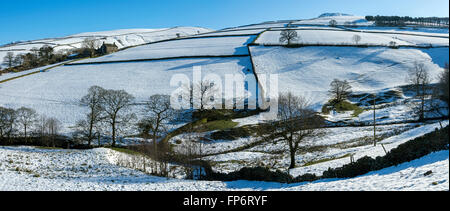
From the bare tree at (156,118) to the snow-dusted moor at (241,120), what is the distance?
245 mm

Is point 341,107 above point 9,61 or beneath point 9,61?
beneath

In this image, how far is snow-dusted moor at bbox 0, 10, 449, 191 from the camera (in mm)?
13898

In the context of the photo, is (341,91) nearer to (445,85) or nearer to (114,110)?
(114,110)

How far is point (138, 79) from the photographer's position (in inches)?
2264

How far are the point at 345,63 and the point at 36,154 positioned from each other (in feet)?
217

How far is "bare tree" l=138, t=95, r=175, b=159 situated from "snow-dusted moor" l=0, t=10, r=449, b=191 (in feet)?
0.80

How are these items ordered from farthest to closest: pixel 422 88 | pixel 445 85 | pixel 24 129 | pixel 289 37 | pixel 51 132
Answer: pixel 289 37, pixel 24 129, pixel 51 132, pixel 422 88, pixel 445 85

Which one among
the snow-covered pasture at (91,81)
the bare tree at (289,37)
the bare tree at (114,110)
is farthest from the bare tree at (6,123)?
the bare tree at (289,37)

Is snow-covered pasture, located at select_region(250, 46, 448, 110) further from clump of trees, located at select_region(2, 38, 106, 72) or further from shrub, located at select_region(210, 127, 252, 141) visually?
clump of trees, located at select_region(2, 38, 106, 72)

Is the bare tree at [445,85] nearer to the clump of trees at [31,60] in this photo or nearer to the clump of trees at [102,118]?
the clump of trees at [102,118]

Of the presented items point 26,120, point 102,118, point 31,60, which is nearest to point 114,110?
point 102,118

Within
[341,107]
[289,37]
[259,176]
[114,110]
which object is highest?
[289,37]

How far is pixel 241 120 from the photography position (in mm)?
39125

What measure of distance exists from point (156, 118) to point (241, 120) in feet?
47.8
